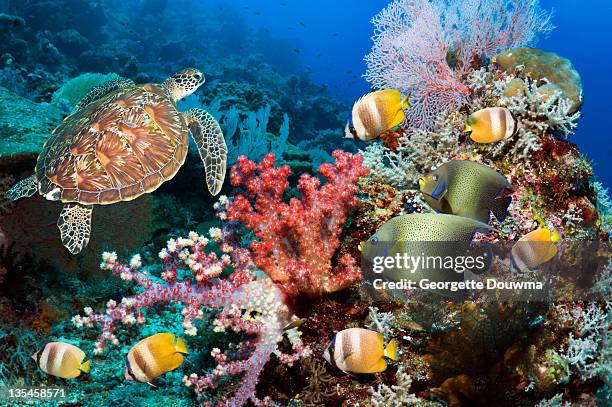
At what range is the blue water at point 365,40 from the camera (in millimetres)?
57156

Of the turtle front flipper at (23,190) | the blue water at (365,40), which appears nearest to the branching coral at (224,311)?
the turtle front flipper at (23,190)

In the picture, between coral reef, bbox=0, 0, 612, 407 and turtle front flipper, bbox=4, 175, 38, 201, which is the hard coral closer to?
coral reef, bbox=0, 0, 612, 407

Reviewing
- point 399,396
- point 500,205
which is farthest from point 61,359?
point 500,205

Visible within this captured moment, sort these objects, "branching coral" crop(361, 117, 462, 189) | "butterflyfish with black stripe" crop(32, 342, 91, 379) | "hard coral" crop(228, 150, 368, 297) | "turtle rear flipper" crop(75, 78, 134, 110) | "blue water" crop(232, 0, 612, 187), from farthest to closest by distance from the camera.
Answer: "blue water" crop(232, 0, 612, 187)
"turtle rear flipper" crop(75, 78, 134, 110)
"branching coral" crop(361, 117, 462, 189)
"hard coral" crop(228, 150, 368, 297)
"butterflyfish with black stripe" crop(32, 342, 91, 379)

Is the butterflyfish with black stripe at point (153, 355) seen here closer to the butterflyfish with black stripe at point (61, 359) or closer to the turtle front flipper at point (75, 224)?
the butterflyfish with black stripe at point (61, 359)

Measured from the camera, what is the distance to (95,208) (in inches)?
175

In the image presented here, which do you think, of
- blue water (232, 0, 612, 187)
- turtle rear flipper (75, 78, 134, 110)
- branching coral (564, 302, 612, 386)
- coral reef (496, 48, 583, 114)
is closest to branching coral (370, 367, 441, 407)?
branching coral (564, 302, 612, 386)

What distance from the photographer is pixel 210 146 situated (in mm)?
4227

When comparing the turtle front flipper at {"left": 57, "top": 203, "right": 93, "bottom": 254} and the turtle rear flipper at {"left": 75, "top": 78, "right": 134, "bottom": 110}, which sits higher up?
the turtle rear flipper at {"left": 75, "top": 78, "right": 134, "bottom": 110}

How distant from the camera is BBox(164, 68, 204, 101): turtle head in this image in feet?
16.1

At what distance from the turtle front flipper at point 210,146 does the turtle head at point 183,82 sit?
546 millimetres

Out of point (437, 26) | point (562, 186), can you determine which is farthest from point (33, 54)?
point (562, 186)

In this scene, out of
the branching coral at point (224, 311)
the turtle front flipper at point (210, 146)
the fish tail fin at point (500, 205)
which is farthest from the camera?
the turtle front flipper at point (210, 146)

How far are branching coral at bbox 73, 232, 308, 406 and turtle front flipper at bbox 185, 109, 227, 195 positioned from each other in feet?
4.35
